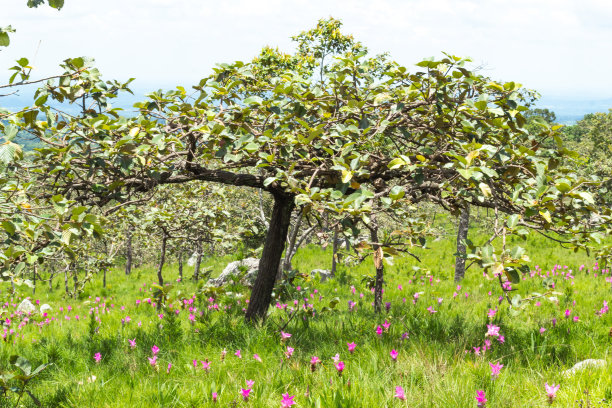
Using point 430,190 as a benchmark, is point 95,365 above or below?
below

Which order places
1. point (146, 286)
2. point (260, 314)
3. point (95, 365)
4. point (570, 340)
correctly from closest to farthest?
point (95, 365), point (570, 340), point (260, 314), point (146, 286)

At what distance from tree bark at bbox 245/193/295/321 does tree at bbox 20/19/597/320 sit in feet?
2.80

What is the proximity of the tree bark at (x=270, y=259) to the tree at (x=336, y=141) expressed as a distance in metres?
0.85

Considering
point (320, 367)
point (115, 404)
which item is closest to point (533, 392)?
point (320, 367)

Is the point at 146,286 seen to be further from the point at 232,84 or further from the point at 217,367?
the point at 232,84

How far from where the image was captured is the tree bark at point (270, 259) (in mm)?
4918

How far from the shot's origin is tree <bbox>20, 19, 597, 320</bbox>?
9.91ft

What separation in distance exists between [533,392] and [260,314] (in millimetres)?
3126

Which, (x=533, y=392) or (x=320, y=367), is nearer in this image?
(x=533, y=392)

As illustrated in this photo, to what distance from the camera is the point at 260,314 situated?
202 inches

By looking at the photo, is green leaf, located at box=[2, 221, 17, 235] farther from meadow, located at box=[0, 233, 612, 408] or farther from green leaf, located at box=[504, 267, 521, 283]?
green leaf, located at box=[504, 267, 521, 283]

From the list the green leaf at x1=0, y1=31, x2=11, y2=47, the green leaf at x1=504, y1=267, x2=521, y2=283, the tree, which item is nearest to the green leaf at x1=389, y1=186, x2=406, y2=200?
the tree

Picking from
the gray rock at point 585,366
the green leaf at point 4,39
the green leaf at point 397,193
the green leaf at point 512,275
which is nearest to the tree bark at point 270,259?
the green leaf at point 397,193

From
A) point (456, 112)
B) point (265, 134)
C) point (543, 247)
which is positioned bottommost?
point (543, 247)
